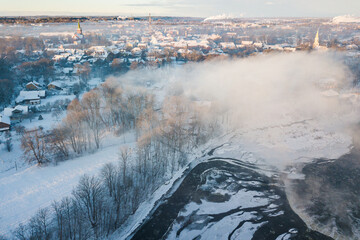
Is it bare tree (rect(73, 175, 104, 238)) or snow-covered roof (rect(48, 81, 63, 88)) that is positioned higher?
snow-covered roof (rect(48, 81, 63, 88))

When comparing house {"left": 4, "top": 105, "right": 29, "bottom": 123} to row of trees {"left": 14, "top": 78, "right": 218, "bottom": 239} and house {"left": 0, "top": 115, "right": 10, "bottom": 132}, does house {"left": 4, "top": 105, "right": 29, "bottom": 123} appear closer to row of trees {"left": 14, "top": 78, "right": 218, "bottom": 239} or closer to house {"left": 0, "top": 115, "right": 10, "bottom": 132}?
house {"left": 0, "top": 115, "right": 10, "bottom": 132}

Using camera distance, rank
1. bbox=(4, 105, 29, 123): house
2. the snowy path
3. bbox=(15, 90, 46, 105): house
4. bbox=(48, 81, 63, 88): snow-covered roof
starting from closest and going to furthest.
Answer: the snowy path → bbox=(4, 105, 29, 123): house → bbox=(15, 90, 46, 105): house → bbox=(48, 81, 63, 88): snow-covered roof

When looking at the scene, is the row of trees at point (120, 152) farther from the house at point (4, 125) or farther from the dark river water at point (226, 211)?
the house at point (4, 125)

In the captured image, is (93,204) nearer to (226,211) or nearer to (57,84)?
(226,211)

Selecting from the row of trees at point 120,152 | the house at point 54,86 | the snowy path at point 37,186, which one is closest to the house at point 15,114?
the row of trees at point 120,152

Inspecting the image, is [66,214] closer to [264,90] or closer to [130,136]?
[130,136]

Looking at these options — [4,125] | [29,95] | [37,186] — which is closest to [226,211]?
[37,186]

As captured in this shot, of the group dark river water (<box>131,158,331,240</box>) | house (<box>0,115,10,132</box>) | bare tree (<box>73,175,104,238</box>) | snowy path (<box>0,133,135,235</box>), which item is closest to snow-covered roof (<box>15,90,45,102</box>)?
house (<box>0,115,10,132</box>)
